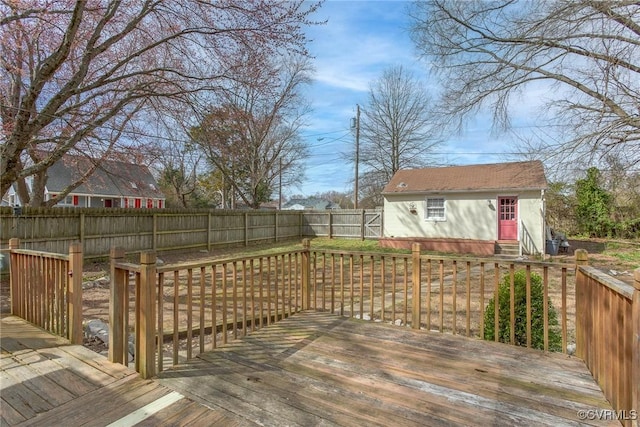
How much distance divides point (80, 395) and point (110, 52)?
7.65m

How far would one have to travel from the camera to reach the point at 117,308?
8.82 ft

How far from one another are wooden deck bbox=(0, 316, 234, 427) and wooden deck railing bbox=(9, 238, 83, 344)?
319 millimetres

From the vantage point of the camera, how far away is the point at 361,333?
3.54 metres

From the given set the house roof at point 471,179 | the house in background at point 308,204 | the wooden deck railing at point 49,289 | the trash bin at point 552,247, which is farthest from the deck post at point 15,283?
the house in background at point 308,204

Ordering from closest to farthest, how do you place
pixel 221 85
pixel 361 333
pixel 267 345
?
pixel 267 345 → pixel 361 333 → pixel 221 85

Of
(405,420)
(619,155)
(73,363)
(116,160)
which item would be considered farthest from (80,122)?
(619,155)

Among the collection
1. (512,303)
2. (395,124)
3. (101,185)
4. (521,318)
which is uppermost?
(395,124)

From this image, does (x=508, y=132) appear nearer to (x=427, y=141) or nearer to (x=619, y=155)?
(x=619, y=155)

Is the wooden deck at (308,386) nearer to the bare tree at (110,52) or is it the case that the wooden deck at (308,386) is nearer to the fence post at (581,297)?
the fence post at (581,297)

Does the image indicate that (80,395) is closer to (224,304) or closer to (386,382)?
(224,304)

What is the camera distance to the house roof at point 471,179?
40.2ft

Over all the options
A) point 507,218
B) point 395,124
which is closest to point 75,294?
point 507,218

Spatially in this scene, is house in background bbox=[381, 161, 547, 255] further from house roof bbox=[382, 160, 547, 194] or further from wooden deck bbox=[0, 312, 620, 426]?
wooden deck bbox=[0, 312, 620, 426]

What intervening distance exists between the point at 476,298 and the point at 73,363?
229 inches
